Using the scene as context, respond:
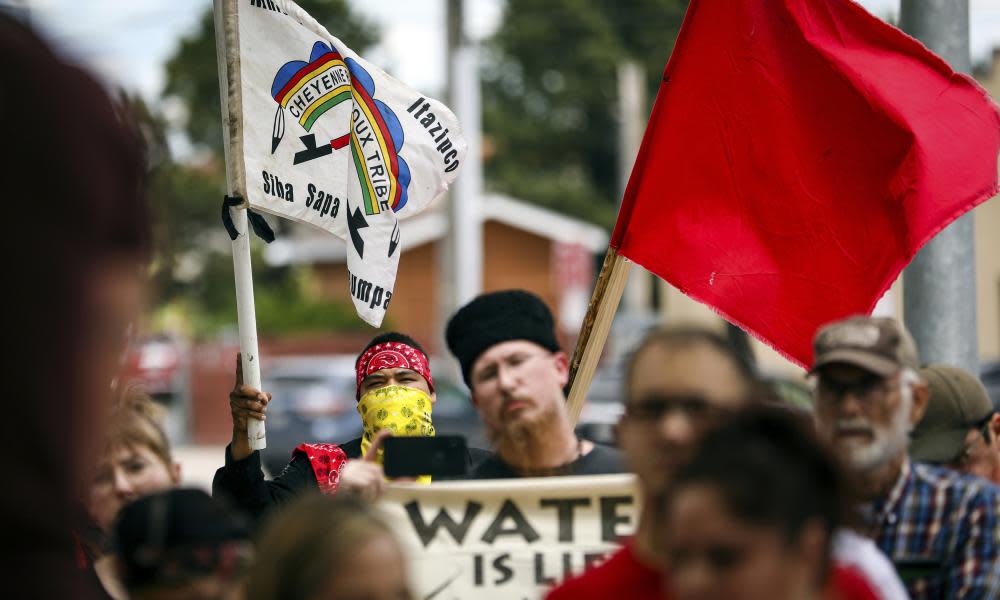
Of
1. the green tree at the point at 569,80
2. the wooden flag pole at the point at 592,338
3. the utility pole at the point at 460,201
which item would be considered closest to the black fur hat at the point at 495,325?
the wooden flag pole at the point at 592,338

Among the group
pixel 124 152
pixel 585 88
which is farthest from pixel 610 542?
pixel 585 88

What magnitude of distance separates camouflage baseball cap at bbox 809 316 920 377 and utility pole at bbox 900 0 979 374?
2571mm

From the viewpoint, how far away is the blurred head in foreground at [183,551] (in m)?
2.83

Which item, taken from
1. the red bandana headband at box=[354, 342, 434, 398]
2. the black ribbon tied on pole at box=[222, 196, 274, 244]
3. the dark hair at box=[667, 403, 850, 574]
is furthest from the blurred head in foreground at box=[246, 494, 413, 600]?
the red bandana headband at box=[354, 342, 434, 398]

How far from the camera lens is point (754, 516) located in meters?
2.37

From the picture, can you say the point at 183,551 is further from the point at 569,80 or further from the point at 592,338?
the point at 569,80

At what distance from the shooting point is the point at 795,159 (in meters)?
5.52

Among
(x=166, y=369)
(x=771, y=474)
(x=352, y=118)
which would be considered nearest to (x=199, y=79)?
(x=166, y=369)

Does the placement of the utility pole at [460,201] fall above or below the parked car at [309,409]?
above

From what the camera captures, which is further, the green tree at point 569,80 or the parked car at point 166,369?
the green tree at point 569,80

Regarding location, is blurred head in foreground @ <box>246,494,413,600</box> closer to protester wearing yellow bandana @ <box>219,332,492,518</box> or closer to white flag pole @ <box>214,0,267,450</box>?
protester wearing yellow bandana @ <box>219,332,492,518</box>

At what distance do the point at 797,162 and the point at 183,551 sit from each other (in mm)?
3386

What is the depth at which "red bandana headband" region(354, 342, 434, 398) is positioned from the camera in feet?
17.5

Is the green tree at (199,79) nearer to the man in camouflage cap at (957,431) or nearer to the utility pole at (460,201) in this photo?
the utility pole at (460,201)
